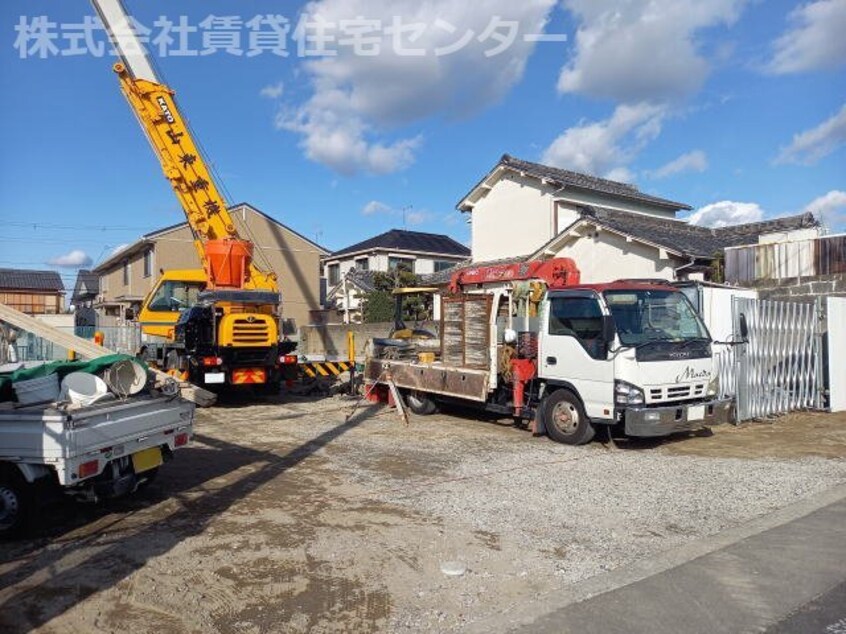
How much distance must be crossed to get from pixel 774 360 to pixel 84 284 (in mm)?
52259

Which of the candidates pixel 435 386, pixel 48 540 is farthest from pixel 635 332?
pixel 48 540

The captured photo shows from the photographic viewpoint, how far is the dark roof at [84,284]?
5153cm

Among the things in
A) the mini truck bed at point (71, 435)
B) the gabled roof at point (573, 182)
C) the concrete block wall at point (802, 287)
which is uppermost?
the gabled roof at point (573, 182)

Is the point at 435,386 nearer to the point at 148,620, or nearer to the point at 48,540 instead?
Result: the point at 48,540

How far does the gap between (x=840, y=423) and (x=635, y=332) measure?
181 inches

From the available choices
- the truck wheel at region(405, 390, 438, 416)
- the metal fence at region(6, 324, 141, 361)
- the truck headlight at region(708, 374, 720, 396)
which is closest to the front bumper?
the truck headlight at region(708, 374, 720, 396)

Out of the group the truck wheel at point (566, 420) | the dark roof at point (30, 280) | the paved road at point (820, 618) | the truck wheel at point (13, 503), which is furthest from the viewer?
the dark roof at point (30, 280)

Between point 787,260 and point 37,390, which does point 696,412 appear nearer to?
point 37,390

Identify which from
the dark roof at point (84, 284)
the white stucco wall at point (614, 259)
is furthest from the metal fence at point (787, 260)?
the dark roof at point (84, 284)

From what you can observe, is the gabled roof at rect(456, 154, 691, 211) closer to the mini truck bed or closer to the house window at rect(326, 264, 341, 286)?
the house window at rect(326, 264, 341, 286)

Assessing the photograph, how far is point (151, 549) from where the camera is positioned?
520 centimetres

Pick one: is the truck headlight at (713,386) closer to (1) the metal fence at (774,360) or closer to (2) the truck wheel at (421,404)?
(1) the metal fence at (774,360)

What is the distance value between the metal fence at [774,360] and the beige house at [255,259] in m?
25.3

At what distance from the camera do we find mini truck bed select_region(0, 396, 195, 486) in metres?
5.05
